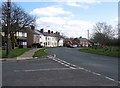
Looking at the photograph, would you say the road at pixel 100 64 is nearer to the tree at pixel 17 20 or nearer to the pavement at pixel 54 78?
the pavement at pixel 54 78

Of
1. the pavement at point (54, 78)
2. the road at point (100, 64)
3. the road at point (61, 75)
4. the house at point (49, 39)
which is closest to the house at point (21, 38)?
the house at point (49, 39)

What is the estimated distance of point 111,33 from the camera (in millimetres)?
104438

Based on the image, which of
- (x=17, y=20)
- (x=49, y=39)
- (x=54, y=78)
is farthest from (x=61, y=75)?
(x=49, y=39)

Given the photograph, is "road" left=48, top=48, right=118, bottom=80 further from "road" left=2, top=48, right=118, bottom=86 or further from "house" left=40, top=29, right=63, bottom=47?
"house" left=40, top=29, right=63, bottom=47

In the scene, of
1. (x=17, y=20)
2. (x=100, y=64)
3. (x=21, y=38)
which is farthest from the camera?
(x=21, y=38)

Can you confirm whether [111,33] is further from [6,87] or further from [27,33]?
[6,87]

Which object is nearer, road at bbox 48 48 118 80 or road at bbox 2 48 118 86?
road at bbox 2 48 118 86

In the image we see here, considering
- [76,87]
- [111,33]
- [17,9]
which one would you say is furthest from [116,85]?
[111,33]

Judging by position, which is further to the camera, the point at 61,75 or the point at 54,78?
the point at 61,75

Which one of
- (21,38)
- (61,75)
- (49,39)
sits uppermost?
(21,38)

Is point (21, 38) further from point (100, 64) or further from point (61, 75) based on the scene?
point (61, 75)

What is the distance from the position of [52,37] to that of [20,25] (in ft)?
283

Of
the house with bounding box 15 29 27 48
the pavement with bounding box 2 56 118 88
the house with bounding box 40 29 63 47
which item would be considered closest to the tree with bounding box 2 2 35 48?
the house with bounding box 15 29 27 48

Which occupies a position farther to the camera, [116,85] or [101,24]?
[101,24]
